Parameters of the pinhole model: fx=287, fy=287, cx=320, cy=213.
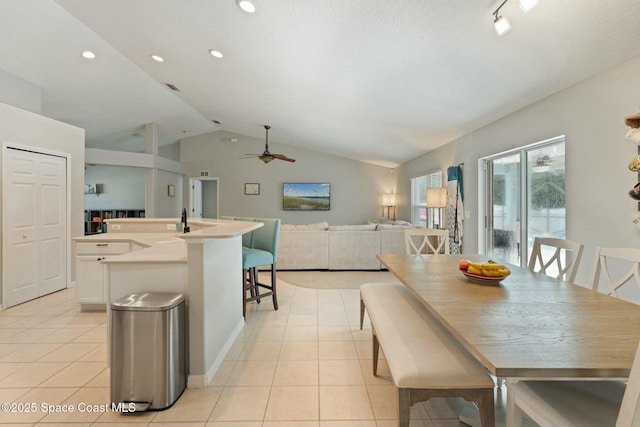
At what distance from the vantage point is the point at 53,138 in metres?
3.85

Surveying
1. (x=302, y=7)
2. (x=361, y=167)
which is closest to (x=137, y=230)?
(x=302, y=7)

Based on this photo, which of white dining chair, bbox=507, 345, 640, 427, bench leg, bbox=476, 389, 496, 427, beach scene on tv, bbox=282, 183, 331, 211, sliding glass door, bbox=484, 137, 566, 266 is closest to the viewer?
white dining chair, bbox=507, 345, 640, 427

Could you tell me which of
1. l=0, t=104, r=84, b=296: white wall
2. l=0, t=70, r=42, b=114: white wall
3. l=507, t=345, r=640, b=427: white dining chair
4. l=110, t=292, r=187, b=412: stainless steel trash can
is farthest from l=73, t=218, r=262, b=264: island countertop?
l=0, t=70, r=42, b=114: white wall

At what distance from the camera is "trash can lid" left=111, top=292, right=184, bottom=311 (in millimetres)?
1641

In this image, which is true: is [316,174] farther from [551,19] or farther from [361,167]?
[551,19]

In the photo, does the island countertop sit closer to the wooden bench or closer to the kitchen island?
the kitchen island

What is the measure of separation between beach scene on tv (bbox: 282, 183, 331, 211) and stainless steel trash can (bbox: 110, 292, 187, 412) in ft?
21.6

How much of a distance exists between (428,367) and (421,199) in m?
5.73

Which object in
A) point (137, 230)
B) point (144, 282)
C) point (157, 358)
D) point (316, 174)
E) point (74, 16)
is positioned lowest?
point (157, 358)

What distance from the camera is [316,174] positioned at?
831 centimetres

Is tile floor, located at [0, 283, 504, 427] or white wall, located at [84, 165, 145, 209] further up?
white wall, located at [84, 165, 145, 209]

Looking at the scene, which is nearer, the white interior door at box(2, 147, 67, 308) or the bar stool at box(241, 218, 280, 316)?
the bar stool at box(241, 218, 280, 316)

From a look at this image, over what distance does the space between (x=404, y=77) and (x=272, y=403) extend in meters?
3.06

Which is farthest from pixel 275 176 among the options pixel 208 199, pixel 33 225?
pixel 33 225
